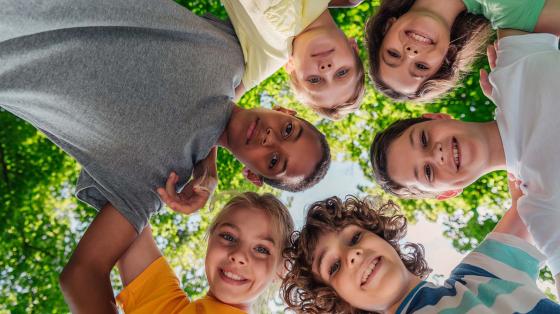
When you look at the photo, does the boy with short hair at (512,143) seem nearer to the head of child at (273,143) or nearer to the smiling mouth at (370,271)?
the head of child at (273,143)

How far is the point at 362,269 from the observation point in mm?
2658

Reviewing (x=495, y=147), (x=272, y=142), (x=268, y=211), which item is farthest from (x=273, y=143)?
(x=495, y=147)

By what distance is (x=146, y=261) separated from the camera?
2.94 m

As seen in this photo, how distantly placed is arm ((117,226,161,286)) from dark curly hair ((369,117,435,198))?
1.67m

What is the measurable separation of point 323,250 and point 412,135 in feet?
3.19

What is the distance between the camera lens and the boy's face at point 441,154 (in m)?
3.01

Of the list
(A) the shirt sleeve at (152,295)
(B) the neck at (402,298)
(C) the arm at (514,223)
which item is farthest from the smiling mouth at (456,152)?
(A) the shirt sleeve at (152,295)

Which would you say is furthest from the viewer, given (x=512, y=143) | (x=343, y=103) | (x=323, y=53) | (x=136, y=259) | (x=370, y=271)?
(x=343, y=103)

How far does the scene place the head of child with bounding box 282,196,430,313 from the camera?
2.66m

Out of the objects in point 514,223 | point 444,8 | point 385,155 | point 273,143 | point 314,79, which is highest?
point 444,8

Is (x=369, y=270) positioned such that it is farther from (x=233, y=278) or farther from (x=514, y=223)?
(x=514, y=223)

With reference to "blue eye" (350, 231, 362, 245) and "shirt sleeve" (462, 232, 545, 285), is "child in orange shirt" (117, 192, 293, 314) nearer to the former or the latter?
"blue eye" (350, 231, 362, 245)

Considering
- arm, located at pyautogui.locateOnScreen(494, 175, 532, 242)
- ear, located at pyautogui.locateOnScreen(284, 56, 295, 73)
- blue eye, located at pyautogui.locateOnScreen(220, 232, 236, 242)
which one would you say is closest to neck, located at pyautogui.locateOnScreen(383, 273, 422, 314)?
arm, located at pyautogui.locateOnScreen(494, 175, 532, 242)

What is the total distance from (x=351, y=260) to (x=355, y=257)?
27 millimetres
